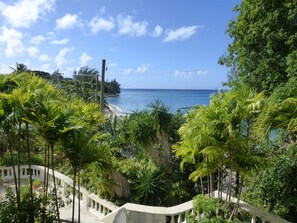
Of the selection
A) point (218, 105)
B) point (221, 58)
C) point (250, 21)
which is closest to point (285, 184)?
point (218, 105)

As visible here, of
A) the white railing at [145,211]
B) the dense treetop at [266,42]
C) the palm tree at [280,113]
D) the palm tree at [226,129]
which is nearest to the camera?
the palm tree at [280,113]

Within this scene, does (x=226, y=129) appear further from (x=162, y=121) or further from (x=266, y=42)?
(x=266, y=42)

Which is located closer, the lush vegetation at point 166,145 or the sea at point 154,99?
the lush vegetation at point 166,145

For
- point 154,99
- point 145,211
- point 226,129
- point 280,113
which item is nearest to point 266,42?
point 154,99

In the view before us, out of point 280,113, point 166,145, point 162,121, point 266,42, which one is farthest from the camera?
point 266,42

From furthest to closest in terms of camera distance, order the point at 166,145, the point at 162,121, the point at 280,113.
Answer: the point at 166,145, the point at 162,121, the point at 280,113

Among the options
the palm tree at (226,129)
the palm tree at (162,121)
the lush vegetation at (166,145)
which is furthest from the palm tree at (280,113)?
the palm tree at (162,121)

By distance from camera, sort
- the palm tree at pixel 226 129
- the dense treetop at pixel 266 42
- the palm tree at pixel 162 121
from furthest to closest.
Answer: the dense treetop at pixel 266 42, the palm tree at pixel 162 121, the palm tree at pixel 226 129

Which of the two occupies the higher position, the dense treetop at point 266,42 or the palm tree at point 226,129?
the dense treetop at point 266,42

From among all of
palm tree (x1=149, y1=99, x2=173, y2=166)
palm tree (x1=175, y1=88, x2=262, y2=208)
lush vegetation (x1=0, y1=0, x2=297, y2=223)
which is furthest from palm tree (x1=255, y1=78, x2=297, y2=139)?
palm tree (x1=149, y1=99, x2=173, y2=166)

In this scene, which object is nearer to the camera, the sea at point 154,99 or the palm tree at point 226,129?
the palm tree at point 226,129

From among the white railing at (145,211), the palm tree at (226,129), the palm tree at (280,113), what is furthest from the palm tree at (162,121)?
the palm tree at (280,113)

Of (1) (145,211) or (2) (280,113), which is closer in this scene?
(2) (280,113)

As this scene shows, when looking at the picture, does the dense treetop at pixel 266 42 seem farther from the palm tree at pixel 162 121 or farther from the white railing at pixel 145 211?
the white railing at pixel 145 211
